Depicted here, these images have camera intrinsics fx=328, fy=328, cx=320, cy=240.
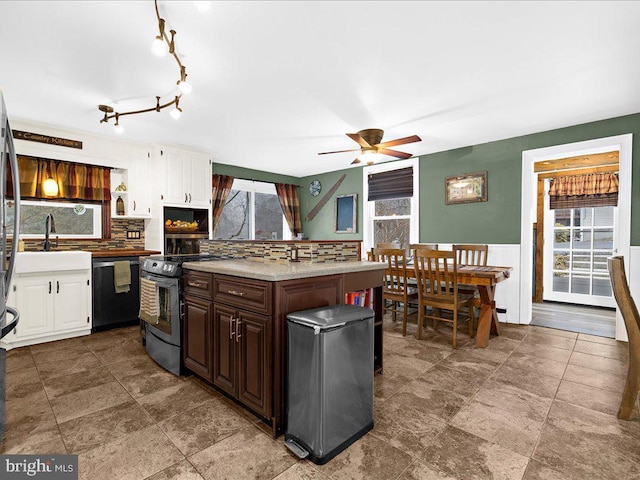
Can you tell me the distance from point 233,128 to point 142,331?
2543mm

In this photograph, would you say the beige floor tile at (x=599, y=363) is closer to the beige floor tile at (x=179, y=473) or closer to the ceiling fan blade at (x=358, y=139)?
the ceiling fan blade at (x=358, y=139)

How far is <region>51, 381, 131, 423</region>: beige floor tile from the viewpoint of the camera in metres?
2.10

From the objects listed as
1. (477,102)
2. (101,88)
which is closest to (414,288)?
(477,102)

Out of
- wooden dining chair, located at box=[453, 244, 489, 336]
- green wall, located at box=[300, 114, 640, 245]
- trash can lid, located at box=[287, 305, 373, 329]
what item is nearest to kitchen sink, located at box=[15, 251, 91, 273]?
trash can lid, located at box=[287, 305, 373, 329]

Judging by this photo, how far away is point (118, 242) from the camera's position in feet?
15.3

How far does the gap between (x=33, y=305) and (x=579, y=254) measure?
24.4 feet

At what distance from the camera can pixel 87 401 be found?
2250 millimetres

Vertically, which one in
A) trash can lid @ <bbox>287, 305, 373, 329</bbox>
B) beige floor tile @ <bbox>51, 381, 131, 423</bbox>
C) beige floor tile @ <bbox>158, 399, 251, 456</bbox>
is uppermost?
trash can lid @ <bbox>287, 305, 373, 329</bbox>

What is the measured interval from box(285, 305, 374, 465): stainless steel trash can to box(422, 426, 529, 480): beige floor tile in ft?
1.31

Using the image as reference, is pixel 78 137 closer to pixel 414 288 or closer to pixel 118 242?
pixel 118 242

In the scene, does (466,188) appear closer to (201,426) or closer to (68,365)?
(201,426)

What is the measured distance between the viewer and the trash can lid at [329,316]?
1651 millimetres

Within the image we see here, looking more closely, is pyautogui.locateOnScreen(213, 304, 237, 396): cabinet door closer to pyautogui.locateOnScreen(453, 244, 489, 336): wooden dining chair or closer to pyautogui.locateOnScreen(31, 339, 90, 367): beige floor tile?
pyautogui.locateOnScreen(31, 339, 90, 367): beige floor tile

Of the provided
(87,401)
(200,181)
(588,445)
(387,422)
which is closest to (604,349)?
(588,445)
